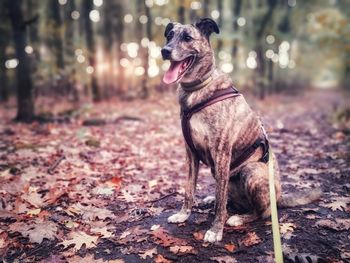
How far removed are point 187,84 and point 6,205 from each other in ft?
9.65

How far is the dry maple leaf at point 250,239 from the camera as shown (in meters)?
3.72

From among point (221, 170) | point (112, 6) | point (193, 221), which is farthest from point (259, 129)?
point (112, 6)

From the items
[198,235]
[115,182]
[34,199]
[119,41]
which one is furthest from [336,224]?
[119,41]

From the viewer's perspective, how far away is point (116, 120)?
11133 mm

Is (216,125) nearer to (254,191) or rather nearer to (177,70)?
(177,70)

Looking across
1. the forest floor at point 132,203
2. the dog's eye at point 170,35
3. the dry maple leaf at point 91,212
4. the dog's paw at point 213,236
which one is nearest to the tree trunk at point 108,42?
the forest floor at point 132,203

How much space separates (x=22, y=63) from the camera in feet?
32.1

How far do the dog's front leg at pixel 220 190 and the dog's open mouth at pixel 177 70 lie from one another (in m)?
0.93

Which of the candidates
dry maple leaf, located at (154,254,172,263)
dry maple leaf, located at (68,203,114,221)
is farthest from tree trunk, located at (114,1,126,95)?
dry maple leaf, located at (154,254,172,263)

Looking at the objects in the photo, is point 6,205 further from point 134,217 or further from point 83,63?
point 83,63

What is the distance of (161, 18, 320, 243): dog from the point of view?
3764mm

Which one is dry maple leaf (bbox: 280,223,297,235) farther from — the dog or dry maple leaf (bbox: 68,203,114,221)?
dry maple leaf (bbox: 68,203,114,221)

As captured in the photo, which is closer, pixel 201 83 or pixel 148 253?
pixel 148 253

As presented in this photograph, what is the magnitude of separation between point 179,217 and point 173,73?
1.88 m
